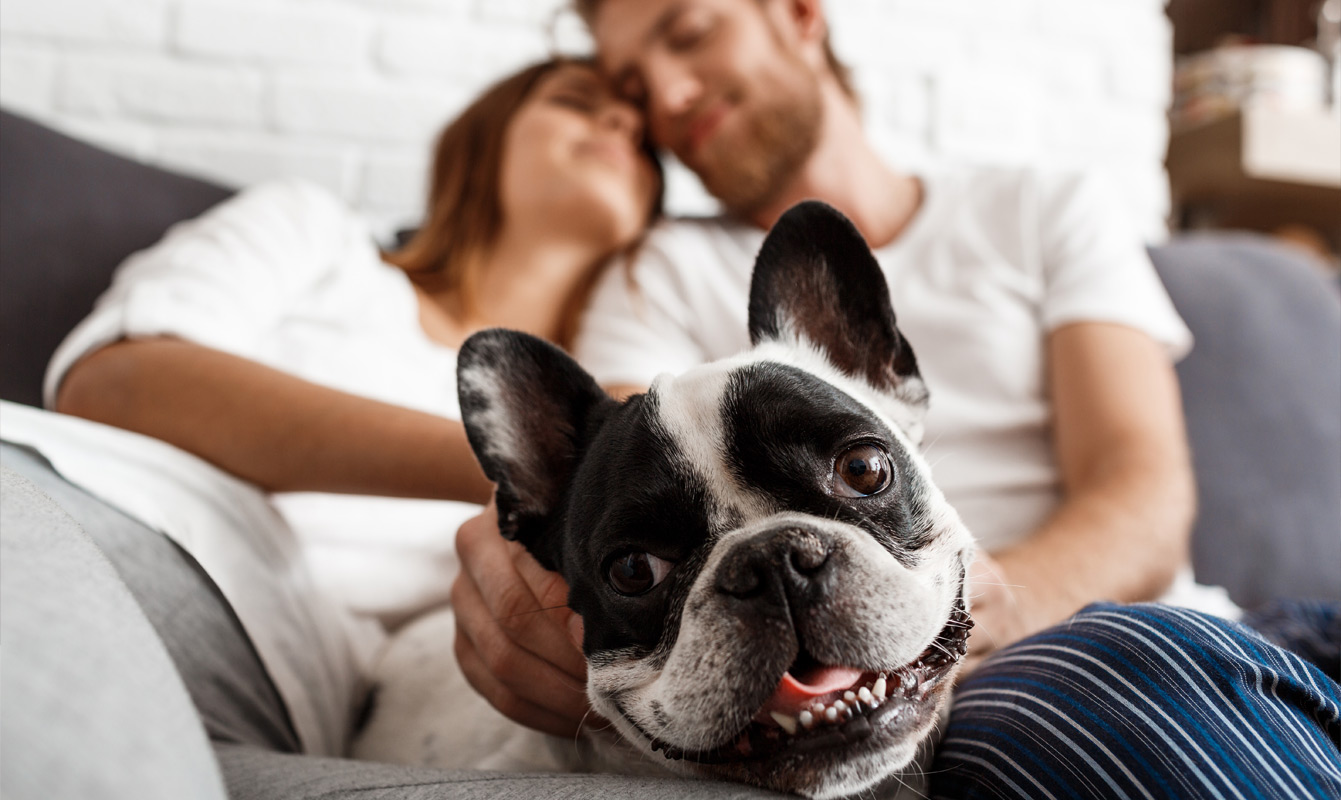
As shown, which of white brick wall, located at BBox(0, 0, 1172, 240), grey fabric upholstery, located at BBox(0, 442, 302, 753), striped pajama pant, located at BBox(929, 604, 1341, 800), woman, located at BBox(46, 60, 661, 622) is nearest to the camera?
striped pajama pant, located at BBox(929, 604, 1341, 800)

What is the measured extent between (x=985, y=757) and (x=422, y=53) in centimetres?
220

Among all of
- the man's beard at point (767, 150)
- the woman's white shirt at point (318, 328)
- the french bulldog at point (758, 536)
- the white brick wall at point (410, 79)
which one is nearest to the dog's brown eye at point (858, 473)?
the french bulldog at point (758, 536)

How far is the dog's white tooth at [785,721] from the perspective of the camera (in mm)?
680

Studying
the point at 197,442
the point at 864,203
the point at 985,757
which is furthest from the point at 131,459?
the point at 864,203

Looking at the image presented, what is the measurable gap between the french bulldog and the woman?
0.24 meters

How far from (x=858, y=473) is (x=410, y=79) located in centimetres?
196

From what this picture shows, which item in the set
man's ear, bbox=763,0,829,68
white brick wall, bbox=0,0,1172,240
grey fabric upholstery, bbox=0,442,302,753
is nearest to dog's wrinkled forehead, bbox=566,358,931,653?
grey fabric upholstery, bbox=0,442,302,753

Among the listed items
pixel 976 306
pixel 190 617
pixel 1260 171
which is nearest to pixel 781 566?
pixel 190 617

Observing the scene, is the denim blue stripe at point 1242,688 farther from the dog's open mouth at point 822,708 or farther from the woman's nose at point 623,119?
the woman's nose at point 623,119

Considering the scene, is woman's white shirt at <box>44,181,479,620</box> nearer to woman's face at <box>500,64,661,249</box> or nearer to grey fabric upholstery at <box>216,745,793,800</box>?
woman's face at <box>500,64,661,249</box>

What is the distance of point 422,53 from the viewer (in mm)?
2234

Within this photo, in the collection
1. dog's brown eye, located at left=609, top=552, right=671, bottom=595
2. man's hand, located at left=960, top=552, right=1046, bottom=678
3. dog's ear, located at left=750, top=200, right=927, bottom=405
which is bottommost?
man's hand, located at left=960, top=552, right=1046, bottom=678

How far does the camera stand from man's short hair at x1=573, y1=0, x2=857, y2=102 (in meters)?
2.14

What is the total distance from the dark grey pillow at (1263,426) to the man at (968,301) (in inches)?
4.6
